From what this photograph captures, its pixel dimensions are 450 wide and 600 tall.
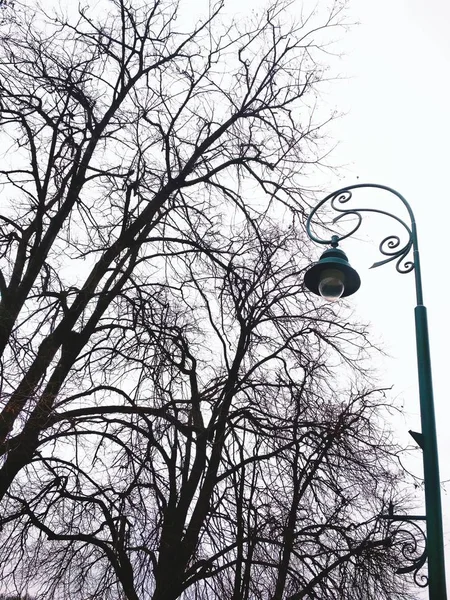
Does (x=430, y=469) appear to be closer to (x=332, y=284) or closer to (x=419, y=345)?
(x=419, y=345)

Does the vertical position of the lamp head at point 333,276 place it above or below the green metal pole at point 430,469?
above

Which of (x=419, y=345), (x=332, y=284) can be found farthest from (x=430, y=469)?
(x=332, y=284)

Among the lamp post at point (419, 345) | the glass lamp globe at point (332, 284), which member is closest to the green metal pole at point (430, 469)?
the lamp post at point (419, 345)

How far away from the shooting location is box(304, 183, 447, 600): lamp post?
12.5ft

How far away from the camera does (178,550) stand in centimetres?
847

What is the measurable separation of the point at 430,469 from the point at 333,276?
200 centimetres

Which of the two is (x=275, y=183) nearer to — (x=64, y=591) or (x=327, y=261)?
(x=327, y=261)

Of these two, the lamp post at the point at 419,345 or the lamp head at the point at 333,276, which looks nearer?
the lamp post at the point at 419,345

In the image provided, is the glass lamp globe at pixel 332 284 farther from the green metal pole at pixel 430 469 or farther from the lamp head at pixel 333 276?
the green metal pole at pixel 430 469

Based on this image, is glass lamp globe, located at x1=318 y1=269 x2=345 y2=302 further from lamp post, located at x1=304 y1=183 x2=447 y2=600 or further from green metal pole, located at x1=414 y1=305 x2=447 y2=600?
green metal pole, located at x1=414 y1=305 x2=447 y2=600

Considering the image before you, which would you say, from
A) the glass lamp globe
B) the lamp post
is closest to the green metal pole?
the lamp post

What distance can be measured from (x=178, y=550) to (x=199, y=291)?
4.20 m

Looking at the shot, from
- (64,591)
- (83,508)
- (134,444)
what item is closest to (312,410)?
(134,444)

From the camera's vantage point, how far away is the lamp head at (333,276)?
5.49m
